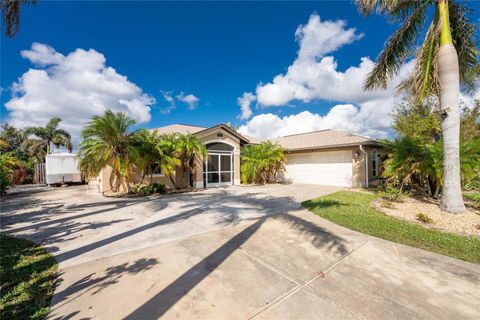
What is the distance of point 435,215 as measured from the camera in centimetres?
716

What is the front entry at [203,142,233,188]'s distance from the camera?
15.7 m

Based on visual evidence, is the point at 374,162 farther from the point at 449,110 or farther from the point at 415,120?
the point at 449,110

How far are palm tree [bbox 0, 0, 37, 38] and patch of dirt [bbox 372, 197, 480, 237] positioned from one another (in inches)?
549

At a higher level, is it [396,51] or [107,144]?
[396,51]

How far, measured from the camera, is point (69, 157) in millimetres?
18094

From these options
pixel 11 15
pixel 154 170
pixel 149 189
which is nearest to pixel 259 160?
pixel 154 170

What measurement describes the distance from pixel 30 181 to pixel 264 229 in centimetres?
2724

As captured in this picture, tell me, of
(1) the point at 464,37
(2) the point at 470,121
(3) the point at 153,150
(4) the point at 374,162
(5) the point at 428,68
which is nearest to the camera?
(5) the point at 428,68

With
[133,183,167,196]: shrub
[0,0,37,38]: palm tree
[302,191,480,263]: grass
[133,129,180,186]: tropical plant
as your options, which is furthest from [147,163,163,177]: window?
[302,191,480,263]: grass

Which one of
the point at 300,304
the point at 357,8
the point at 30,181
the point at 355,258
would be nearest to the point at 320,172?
the point at 357,8

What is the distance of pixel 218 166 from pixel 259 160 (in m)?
3.18

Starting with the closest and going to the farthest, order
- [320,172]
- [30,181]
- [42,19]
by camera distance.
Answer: [42,19] < [320,172] < [30,181]

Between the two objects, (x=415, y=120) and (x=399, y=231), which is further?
(x=415, y=120)

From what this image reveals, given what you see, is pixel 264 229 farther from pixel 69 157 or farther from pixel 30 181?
pixel 30 181
